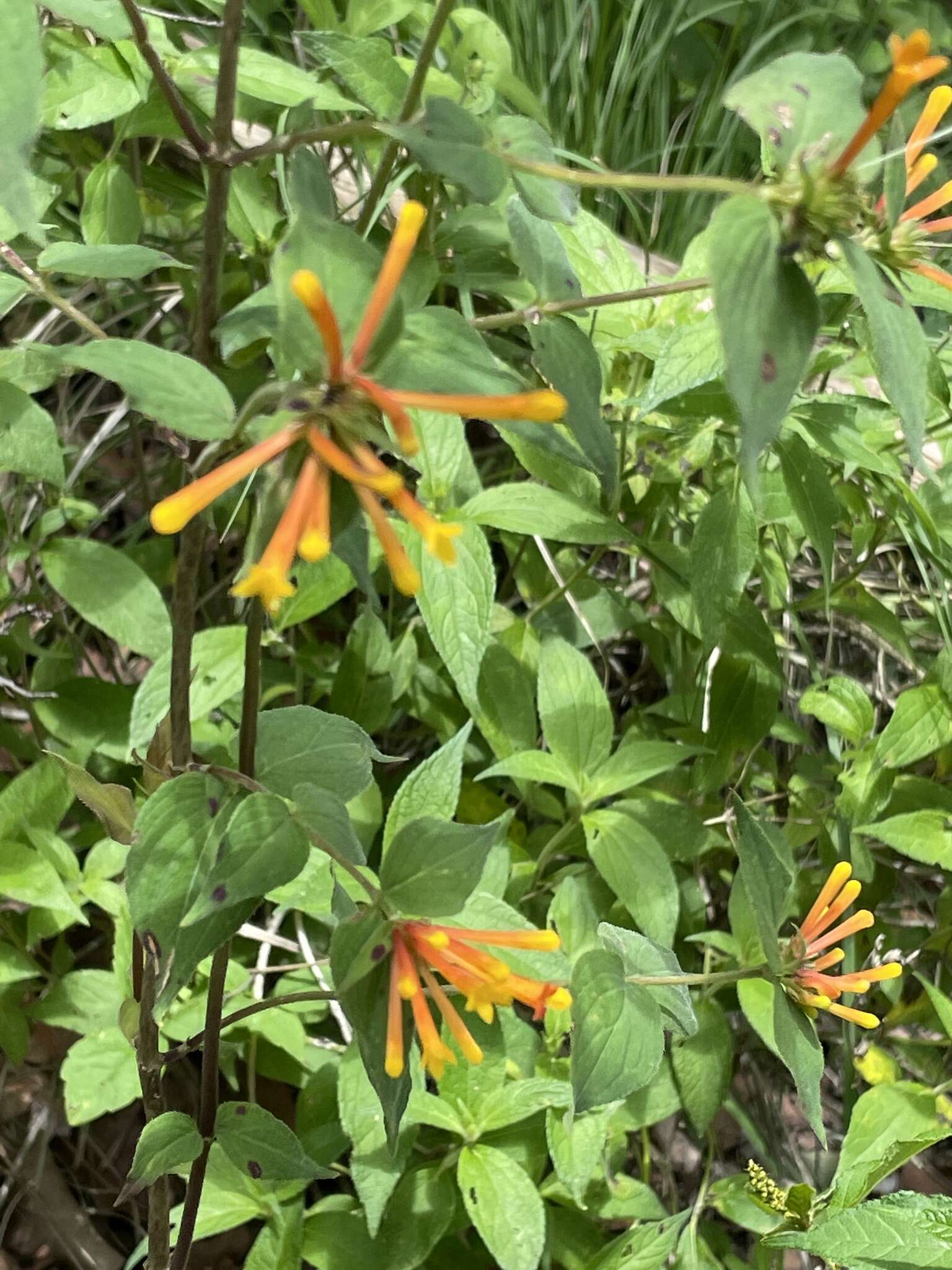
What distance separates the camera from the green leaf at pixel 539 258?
0.45 meters

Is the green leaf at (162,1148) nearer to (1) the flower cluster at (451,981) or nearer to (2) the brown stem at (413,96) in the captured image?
(1) the flower cluster at (451,981)

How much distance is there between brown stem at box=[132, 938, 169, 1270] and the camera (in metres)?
0.47

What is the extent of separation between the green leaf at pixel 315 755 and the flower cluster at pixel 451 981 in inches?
2.9

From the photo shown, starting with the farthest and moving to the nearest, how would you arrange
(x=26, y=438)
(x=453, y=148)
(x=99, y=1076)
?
(x=99, y=1076)
(x=26, y=438)
(x=453, y=148)

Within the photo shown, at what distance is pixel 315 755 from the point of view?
43 cm

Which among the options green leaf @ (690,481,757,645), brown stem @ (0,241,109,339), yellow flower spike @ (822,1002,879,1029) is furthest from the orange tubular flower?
brown stem @ (0,241,109,339)

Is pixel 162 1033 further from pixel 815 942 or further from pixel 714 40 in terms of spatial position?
pixel 714 40

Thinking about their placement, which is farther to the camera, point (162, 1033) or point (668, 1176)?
point (668, 1176)

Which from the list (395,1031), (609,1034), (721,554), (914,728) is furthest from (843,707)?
(395,1031)

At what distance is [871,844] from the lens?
868 mm

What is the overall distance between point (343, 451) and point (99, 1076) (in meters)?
0.55

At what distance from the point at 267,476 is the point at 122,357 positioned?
0.18ft

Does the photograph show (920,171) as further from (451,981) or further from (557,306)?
(451,981)

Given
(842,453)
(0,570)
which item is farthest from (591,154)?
(0,570)
